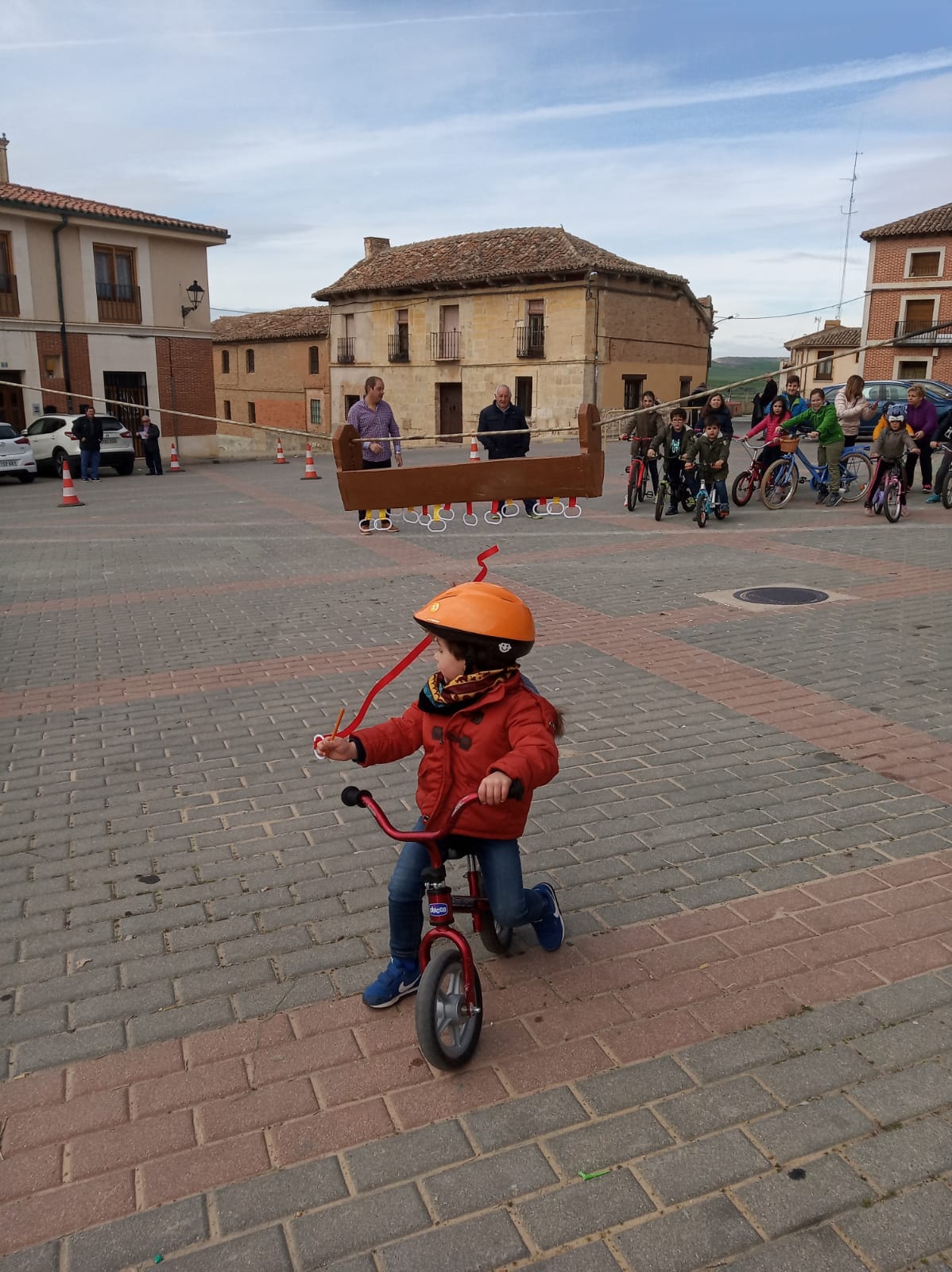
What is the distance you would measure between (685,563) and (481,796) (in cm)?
875

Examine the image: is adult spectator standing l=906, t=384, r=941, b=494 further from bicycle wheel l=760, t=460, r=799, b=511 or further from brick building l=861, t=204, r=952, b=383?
brick building l=861, t=204, r=952, b=383

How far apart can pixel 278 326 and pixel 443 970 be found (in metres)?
58.7

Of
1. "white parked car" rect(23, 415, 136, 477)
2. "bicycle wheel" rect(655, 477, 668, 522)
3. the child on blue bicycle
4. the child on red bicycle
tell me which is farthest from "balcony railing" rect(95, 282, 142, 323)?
the child on red bicycle

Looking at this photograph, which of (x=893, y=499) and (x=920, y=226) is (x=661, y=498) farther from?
(x=920, y=226)

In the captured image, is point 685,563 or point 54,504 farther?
point 54,504

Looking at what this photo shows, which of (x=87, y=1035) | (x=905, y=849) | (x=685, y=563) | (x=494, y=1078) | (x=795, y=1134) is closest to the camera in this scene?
(x=795, y=1134)

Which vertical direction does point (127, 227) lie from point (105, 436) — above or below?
above

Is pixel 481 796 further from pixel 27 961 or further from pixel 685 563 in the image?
pixel 685 563

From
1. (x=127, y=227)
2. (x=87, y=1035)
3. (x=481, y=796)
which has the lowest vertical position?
(x=87, y=1035)

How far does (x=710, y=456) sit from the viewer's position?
13781mm

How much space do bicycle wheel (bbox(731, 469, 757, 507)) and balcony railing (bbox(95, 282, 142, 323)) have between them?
22.3 metres

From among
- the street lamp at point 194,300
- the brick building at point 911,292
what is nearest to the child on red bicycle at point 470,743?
the street lamp at point 194,300

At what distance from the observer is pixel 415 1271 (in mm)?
2195

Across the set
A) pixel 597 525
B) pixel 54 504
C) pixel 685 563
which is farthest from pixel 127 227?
pixel 685 563
